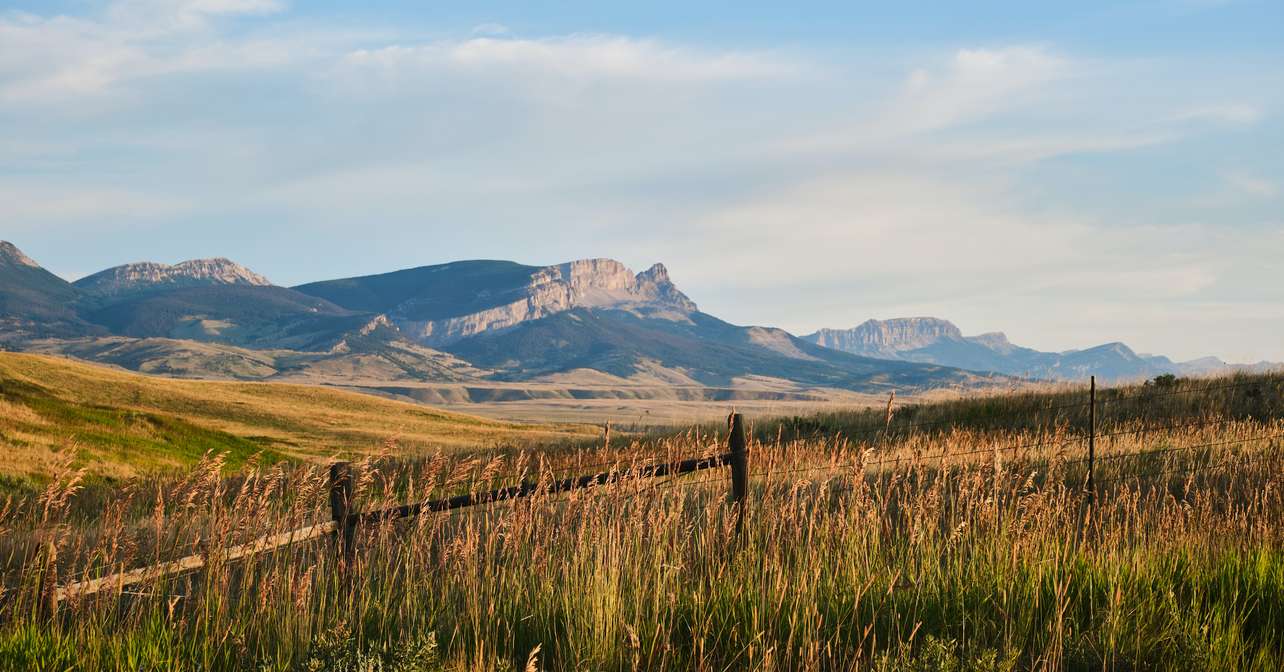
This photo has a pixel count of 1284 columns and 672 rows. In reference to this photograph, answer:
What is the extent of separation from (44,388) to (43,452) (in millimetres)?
19132

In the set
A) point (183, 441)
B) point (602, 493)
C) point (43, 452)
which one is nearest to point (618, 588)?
point (602, 493)

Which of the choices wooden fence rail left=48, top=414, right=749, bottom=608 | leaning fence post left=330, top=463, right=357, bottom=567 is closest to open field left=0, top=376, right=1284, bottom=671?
wooden fence rail left=48, top=414, right=749, bottom=608

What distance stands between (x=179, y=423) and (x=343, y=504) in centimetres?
3790

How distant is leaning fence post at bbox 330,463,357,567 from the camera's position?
28.2ft

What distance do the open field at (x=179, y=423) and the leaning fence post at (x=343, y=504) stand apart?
14911mm

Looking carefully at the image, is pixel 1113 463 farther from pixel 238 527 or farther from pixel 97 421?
pixel 97 421

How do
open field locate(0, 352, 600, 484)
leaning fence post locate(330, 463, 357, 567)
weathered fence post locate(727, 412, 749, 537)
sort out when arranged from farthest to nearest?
open field locate(0, 352, 600, 484)
weathered fence post locate(727, 412, 749, 537)
leaning fence post locate(330, 463, 357, 567)

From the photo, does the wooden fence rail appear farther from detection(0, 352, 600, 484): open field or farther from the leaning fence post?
detection(0, 352, 600, 484): open field

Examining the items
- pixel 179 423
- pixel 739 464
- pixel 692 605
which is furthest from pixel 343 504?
pixel 179 423

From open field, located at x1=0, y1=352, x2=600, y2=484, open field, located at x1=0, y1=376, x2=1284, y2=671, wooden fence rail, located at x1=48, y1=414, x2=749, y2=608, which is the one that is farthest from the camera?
open field, located at x1=0, y1=352, x2=600, y2=484

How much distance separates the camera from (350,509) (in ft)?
29.4

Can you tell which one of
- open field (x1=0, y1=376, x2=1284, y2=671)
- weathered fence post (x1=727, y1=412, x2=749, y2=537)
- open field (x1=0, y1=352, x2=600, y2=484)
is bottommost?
open field (x1=0, y1=352, x2=600, y2=484)

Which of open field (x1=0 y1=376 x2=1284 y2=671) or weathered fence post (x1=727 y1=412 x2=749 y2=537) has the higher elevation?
weathered fence post (x1=727 y1=412 x2=749 y2=537)

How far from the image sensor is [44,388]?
47.8 m
